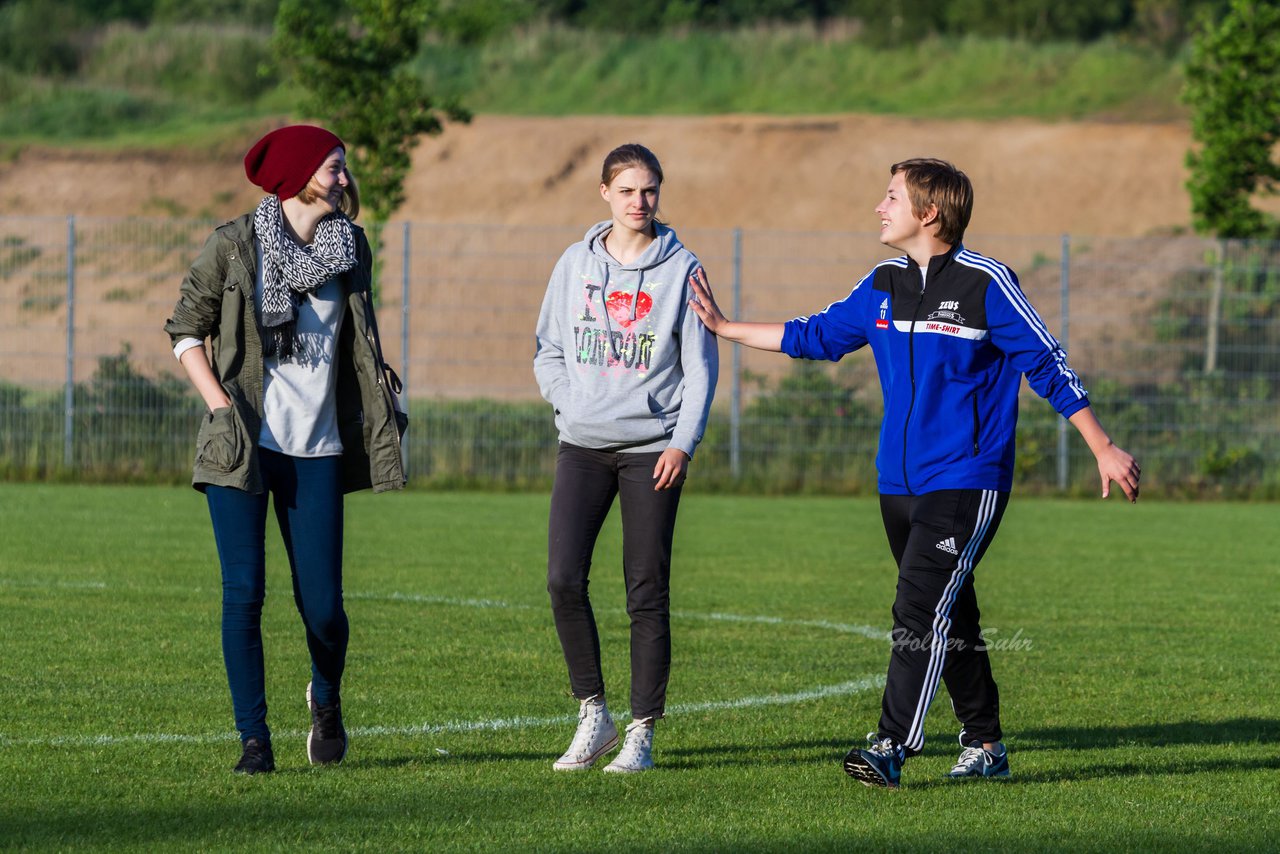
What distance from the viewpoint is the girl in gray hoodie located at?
605cm

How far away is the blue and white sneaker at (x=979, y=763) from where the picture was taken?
20.0ft

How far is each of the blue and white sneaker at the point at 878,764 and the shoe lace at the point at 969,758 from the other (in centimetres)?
42

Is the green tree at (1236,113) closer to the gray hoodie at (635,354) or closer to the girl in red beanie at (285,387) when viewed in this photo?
the gray hoodie at (635,354)

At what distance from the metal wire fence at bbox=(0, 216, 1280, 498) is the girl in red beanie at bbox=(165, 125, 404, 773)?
45.3 feet

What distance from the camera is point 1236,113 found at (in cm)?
2192

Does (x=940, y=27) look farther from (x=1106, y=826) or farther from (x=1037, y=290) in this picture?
(x=1106, y=826)

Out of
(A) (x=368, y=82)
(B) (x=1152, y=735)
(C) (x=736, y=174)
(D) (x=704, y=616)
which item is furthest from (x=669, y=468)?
(C) (x=736, y=174)

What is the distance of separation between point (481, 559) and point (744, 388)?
27.6ft

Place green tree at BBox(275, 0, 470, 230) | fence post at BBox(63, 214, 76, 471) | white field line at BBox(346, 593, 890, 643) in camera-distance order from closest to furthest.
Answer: white field line at BBox(346, 593, 890, 643) < fence post at BBox(63, 214, 76, 471) < green tree at BBox(275, 0, 470, 230)

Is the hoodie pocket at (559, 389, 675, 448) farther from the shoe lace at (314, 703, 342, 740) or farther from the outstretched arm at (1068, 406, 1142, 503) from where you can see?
the outstretched arm at (1068, 406, 1142, 503)

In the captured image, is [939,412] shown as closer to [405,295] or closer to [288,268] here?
[288,268]

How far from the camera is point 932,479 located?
5.80 m

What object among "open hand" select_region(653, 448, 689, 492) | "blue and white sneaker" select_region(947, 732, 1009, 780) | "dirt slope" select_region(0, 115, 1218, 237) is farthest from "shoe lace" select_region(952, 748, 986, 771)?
"dirt slope" select_region(0, 115, 1218, 237)

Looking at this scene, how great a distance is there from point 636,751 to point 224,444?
157cm
